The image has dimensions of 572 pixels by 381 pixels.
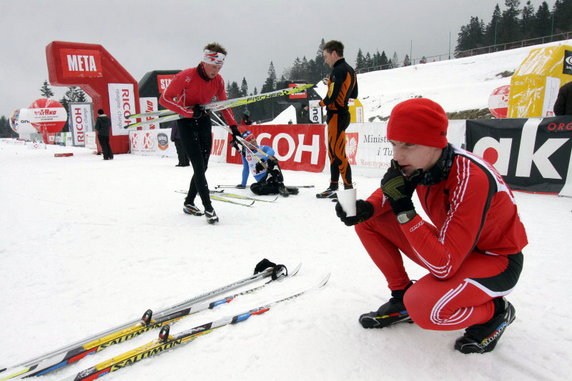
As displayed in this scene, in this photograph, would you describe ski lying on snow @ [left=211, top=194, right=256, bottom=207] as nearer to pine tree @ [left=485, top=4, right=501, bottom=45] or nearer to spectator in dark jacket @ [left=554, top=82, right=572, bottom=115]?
spectator in dark jacket @ [left=554, top=82, right=572, bottom=115]

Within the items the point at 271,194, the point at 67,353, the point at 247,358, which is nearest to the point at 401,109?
the point at 247,358

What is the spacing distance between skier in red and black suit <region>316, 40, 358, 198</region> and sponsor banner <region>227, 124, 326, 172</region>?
3377 mm

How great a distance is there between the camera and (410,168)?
1.58 metres

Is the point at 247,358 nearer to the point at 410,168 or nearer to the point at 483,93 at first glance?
the point at 410,168

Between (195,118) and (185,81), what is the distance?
0.44m

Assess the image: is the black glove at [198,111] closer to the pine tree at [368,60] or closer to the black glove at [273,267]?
the black glove at [273,267]

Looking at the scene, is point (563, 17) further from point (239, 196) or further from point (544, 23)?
point (239, 196)

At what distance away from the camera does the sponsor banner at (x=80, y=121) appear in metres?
27.7

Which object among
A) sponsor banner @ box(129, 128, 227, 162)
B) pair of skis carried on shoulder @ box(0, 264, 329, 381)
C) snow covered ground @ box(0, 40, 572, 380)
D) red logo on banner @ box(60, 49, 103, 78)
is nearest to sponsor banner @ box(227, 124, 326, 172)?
sponsor banner @ box(129, 128, 227, 162)

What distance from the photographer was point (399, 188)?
4.94 ft

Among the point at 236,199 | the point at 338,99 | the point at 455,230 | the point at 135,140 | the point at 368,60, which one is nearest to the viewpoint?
the point at 455,230

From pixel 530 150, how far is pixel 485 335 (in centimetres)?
504

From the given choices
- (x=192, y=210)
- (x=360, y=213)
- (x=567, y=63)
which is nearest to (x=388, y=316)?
(x=360, y=213)

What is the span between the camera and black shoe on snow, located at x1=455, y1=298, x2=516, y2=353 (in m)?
1.61
